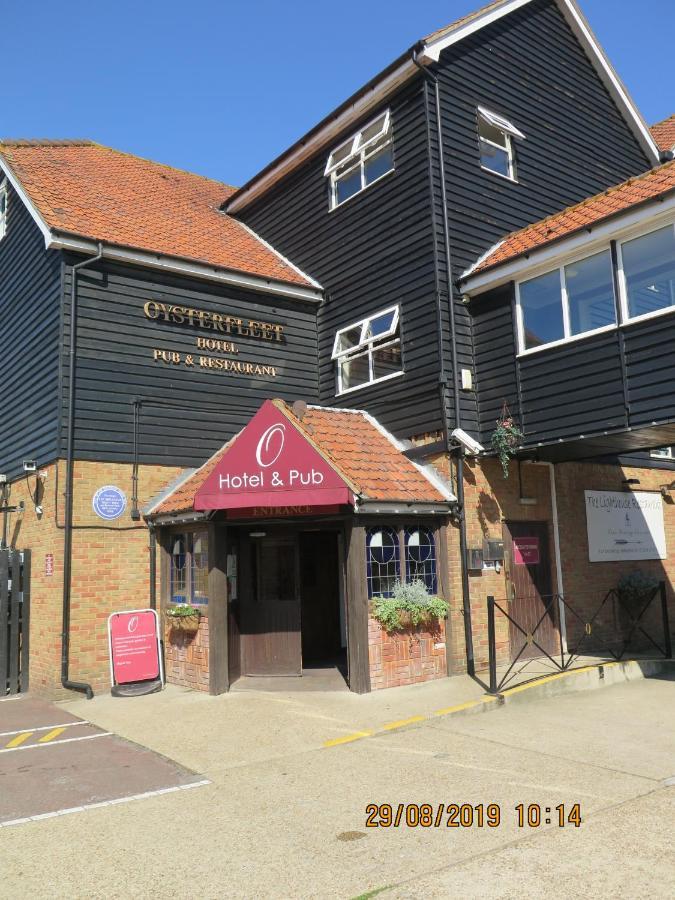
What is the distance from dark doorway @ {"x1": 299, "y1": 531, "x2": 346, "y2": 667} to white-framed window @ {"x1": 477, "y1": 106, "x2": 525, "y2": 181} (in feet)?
23.4

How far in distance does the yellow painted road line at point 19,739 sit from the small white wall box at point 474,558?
19.8ft

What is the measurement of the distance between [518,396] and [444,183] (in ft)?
12.6

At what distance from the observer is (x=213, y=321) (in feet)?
41.9

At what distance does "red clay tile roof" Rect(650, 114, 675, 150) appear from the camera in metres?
16.8

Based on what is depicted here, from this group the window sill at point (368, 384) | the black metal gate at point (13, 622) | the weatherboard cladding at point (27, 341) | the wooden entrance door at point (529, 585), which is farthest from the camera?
the window sill at point (368, 384)

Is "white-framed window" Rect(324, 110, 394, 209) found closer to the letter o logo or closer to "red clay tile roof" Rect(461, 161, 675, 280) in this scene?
"red clay tile roof" Rect(461, 161, 675, 280)

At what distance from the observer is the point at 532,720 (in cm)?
803

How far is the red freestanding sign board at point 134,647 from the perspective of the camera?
10.3 meters

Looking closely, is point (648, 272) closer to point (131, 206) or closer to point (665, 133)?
point (131, 206)

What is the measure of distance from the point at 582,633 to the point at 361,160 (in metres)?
9.26

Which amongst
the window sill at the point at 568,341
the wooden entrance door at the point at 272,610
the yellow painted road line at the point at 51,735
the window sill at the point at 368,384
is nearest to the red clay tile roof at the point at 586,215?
the window sill at the point at 568,341

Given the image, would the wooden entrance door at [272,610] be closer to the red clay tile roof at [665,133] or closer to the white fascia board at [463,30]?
the white fascia board at [463,30]

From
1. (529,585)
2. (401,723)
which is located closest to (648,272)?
(529,585)

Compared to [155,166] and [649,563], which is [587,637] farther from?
→ [155,166]
